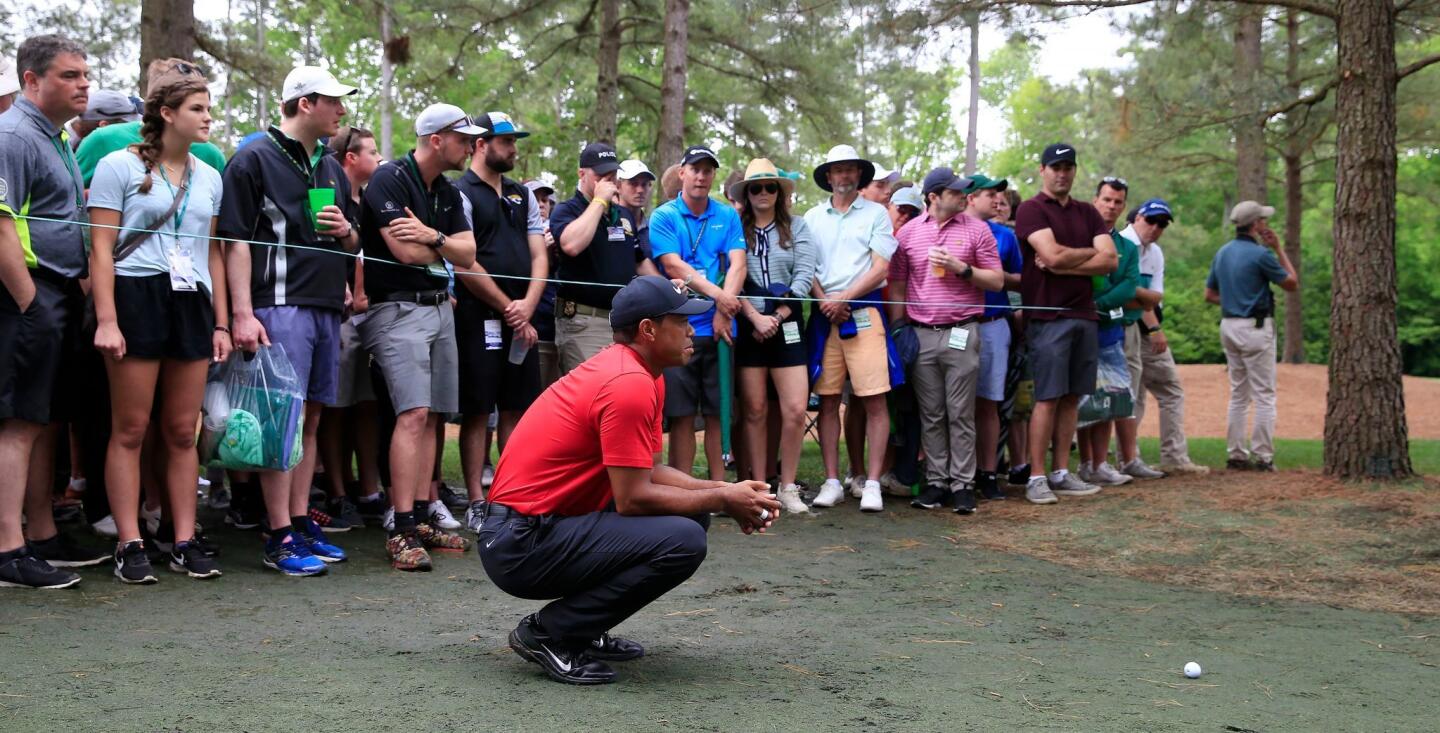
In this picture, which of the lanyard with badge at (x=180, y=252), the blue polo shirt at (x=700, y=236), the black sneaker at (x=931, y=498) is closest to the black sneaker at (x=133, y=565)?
the lanyard with badge at (x=180, y=252)

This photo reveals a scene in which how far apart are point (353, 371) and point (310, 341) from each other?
108 centimetres

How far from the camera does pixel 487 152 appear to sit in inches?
290

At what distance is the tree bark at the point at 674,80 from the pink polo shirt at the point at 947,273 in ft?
18.8

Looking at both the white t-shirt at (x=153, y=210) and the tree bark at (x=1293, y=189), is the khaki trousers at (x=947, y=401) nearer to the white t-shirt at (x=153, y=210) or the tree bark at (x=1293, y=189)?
the white t-shirt at (x=153, y=210)

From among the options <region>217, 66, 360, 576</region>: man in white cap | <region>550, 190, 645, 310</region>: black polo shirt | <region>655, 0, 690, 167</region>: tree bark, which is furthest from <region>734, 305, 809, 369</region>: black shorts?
<region>655, 0, 690, 167</region>: tree bark

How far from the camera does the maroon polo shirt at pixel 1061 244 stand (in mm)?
9023

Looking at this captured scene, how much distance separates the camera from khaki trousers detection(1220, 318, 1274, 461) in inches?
415

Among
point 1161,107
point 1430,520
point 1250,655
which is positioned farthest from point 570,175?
point 1250,655

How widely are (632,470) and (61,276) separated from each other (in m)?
3.01

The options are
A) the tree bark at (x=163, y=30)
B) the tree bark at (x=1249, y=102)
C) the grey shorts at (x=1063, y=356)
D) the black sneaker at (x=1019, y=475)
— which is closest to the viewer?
the grey shorts at (x=1063, y=356)

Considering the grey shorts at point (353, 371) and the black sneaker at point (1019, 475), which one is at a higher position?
the grey shorts at point (353, 371)

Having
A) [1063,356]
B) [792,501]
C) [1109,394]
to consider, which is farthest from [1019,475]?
[792,501]

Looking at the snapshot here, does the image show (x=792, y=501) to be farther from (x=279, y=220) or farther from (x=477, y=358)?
(x=279, y=220)

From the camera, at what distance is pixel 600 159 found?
801cm
